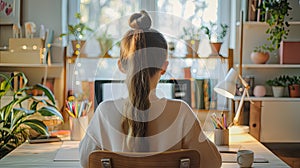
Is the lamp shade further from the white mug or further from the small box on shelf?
the small box on shelf

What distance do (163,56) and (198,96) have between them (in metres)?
1.55

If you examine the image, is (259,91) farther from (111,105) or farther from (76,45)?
(111,105)

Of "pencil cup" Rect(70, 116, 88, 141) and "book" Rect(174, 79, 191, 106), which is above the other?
"book" Rect(174, 79, 191, 106)

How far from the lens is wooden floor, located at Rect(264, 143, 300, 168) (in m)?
3.03

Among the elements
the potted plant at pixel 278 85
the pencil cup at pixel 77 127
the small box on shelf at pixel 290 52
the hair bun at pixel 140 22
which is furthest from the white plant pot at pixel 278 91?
the hair bun at pixel 140 22

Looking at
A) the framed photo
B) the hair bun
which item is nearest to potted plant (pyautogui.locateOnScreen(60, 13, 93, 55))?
the framed photo

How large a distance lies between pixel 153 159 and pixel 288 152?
2.17 metres

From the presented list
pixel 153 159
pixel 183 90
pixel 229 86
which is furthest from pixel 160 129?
pixel 183 90

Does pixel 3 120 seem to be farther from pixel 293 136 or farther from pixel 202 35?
pixel 293 136

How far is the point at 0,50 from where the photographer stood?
333cm

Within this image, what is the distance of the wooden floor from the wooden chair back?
1866 mm

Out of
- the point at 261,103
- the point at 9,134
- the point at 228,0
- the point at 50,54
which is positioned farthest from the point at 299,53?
the point at 9,134

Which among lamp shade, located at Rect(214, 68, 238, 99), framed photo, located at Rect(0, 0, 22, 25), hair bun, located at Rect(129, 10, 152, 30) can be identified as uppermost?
framed photo, located at Rect(0, 0, 22, 25)

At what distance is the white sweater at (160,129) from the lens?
145 cm
